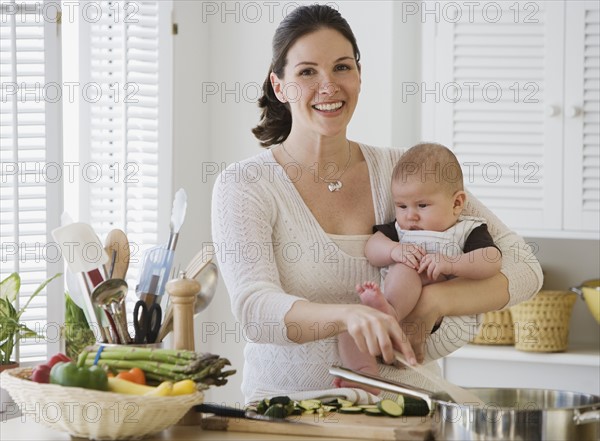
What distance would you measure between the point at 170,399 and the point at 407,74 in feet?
7.95

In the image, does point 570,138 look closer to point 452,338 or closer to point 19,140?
point 452,338

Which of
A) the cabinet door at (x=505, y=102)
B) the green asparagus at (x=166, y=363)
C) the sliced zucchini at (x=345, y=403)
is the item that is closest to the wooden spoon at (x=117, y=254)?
the green asparagus at (x=166, y=363)

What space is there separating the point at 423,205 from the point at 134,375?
0.85m

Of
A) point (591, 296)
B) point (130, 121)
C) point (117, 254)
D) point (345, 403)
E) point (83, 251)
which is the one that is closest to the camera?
point (345, 403)

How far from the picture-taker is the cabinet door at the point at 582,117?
3.32m

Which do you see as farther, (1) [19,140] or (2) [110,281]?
(1) [19,140]

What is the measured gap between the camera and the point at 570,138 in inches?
132

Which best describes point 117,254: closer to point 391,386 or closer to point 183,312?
point 183,312

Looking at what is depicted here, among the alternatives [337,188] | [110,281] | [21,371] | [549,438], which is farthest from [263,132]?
[549,438]

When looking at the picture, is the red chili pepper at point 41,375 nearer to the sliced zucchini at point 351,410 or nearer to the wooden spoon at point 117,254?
the wooden spoon at point 117,254

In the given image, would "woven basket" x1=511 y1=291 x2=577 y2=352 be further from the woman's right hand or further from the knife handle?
the knife handle

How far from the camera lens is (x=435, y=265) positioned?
2088 millimetres

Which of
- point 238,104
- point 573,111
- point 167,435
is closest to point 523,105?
point 573,111

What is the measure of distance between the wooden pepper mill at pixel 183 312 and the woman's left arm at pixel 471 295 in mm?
536
